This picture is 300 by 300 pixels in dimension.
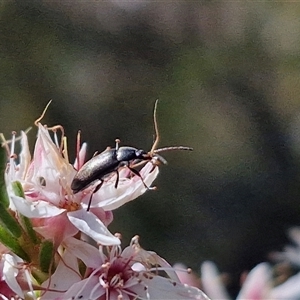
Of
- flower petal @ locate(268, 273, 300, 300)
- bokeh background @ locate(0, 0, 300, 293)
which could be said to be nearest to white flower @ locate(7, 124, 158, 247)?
flower petal @ locate(268, 273, 300, 300)

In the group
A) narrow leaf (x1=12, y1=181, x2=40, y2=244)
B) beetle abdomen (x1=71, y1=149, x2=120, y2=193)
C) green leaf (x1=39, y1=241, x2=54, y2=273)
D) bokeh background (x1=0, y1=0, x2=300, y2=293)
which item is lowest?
bokeh background (x1=0, y1=0, x2=300, y2=293)

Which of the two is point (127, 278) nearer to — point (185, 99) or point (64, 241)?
point (64, 241)

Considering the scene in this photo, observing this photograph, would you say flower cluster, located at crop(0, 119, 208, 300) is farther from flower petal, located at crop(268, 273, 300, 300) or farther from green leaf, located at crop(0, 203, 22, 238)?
flower petal, located at crop(268, 273, 300, 300)

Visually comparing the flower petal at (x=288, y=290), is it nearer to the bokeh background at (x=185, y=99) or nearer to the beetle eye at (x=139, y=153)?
the beetle eye at (x=139, y=153)

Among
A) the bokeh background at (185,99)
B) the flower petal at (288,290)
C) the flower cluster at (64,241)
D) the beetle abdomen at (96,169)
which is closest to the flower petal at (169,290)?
the flower cluster at (64,241)

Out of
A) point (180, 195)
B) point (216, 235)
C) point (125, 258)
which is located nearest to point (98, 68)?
point (180, 195)

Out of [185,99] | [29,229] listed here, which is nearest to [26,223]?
[29,229]
